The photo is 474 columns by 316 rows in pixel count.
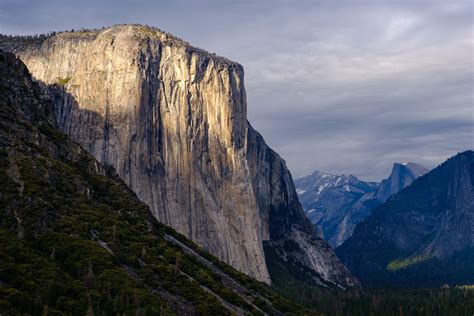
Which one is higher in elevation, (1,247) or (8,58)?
(8,58)

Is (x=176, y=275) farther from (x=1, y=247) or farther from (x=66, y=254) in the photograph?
(x=1, y=247)

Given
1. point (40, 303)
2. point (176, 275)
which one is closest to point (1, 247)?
point (40, 303)

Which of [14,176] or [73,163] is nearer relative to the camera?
[14,176]

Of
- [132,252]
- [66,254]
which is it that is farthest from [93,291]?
[132,252]

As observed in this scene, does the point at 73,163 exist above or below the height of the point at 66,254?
above

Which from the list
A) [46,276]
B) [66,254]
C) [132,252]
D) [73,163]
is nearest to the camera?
[46,276]

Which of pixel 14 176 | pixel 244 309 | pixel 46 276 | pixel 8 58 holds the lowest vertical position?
pixel 244 309

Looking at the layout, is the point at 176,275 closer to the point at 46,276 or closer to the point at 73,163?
the point at 46,276

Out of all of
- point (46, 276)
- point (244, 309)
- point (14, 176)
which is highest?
point (14, 176)

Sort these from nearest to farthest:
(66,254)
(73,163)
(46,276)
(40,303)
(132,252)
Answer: (40,303), (46,276), (66,254), (132,252), (73,163)
